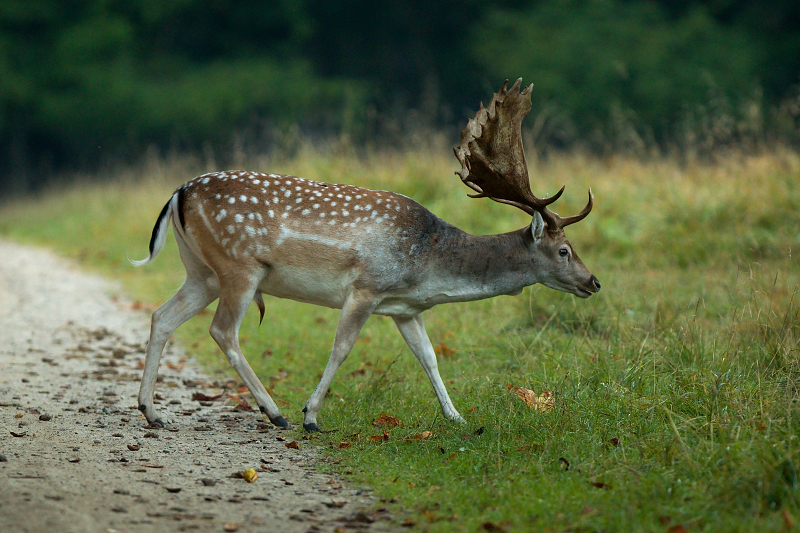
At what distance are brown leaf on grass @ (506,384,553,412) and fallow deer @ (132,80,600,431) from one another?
0.48 m

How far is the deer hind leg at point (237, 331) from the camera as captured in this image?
5957 mm

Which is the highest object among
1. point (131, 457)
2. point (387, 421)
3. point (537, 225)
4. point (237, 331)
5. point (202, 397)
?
point (537, 225)

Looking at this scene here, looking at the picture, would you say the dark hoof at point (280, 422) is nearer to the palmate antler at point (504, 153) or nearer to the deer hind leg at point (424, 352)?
the deer hind leg at point (424, 352)

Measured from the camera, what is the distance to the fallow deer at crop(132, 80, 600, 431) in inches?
236

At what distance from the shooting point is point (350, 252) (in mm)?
5996

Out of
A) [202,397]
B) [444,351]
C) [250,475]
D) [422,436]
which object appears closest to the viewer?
[250,475]

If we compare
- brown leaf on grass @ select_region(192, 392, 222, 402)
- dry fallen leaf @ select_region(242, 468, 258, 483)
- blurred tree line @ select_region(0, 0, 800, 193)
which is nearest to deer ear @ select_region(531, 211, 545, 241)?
dry fallen leaf @ select_region(242, 468, 258, 483)

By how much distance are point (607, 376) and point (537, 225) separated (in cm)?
119

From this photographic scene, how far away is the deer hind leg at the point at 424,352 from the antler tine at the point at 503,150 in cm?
109

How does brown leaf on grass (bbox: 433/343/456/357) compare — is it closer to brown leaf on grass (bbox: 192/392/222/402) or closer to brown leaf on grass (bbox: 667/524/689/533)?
brown leaf on grass (bbox: 192/392/222/402)

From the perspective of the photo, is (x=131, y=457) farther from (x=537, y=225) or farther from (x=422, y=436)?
(x=537, y=225)

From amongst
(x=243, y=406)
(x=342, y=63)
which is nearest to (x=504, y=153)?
(x=243, y=406)

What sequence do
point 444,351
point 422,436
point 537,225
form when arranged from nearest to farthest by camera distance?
1. point 422,436
2. point 537,225
3. point 444,351

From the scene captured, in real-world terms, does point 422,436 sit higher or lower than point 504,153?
lower
